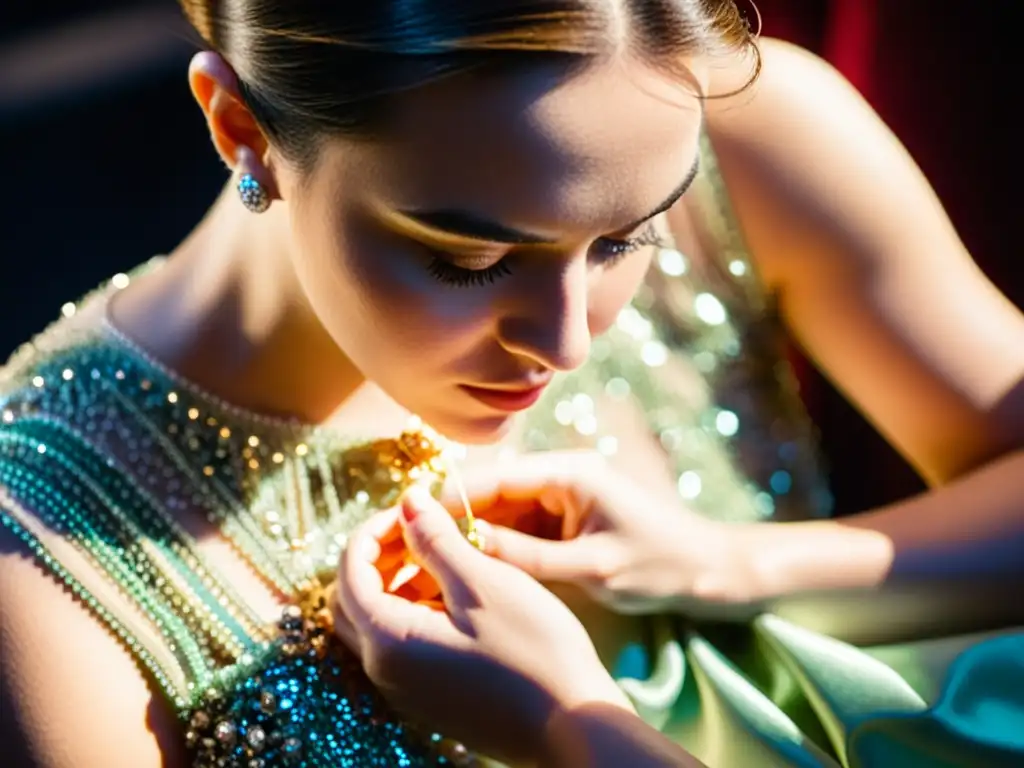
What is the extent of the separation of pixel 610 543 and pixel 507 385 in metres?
0.13

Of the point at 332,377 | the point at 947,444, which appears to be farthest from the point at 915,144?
A: the point at 332,377

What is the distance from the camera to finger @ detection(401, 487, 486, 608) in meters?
0.72

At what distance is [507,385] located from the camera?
2.30 feet

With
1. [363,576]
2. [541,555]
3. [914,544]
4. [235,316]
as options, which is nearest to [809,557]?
[914,544]

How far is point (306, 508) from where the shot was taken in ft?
2.70

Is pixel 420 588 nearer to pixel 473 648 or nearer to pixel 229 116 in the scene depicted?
pixel 473 648

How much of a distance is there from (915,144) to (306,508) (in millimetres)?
603

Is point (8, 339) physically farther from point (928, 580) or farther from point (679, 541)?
point (928, 580)

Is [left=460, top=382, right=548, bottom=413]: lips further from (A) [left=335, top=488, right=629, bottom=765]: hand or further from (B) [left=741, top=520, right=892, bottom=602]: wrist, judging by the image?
(B) [left=741, top=520, right=892, bottom=602]: wrist

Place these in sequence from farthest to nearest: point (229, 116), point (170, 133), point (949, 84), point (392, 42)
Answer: point (170, 133)
point (949, 84)
point (229, 116)
point (392, 42)

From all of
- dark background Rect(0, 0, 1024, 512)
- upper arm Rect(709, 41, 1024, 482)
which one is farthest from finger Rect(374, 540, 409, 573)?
dark background Rect(0, 0, 1024, 512)

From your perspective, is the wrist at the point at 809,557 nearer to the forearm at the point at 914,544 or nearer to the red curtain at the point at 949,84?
the forearm at the point at 914,544

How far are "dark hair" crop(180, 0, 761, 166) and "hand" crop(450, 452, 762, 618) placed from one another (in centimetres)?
25

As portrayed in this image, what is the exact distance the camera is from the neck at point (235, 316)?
785 millimetres
